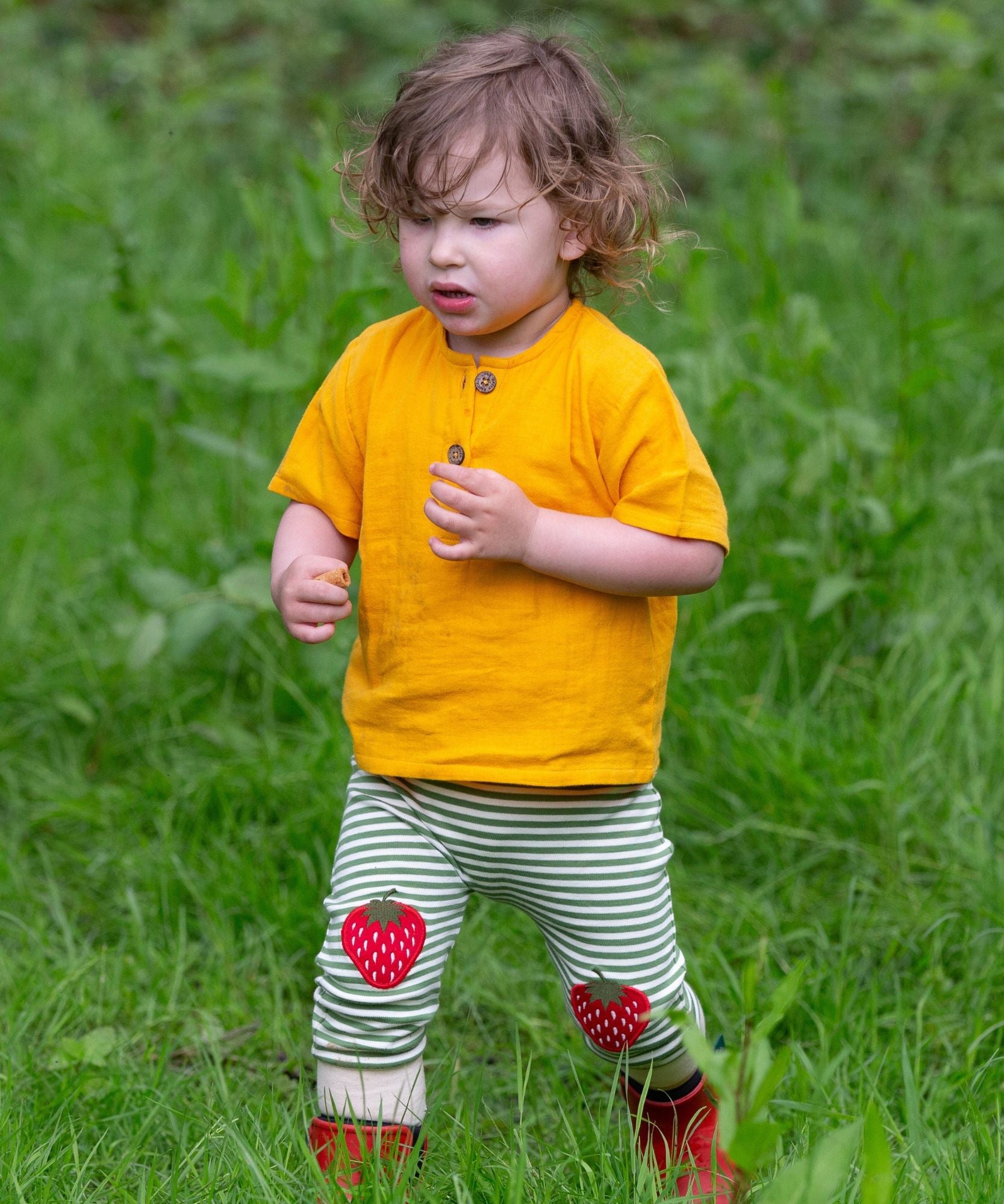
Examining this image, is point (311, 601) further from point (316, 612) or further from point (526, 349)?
point (526, 349)

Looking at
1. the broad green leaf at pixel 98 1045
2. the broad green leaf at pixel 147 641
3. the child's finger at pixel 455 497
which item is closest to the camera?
the child's finger at pixel 455 497

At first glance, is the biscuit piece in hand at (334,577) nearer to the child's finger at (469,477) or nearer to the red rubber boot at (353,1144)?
the child's finger at (469,477)

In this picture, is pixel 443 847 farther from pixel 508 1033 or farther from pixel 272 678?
pixel 272 678


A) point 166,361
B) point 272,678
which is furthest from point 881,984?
point 166,361

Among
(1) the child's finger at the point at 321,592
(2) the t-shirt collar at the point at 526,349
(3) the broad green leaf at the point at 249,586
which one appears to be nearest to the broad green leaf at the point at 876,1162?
(1) the child's finger at the point at 321,592

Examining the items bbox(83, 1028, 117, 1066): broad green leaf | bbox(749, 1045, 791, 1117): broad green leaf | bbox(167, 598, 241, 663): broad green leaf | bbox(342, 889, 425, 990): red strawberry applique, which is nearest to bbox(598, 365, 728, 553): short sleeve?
bbox(342, 889, 425, 990): red strawberry applique

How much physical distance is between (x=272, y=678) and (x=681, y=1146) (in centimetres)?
136

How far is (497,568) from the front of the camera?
5.73 feet

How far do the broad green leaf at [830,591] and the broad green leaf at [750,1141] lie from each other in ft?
5.46

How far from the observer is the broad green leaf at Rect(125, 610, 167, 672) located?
276 centimetres

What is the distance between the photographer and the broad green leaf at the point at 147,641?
2.76 metres

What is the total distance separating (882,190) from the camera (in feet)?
18.0

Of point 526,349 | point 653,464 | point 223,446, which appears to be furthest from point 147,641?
point 653,464

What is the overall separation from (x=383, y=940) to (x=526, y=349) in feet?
2.38
